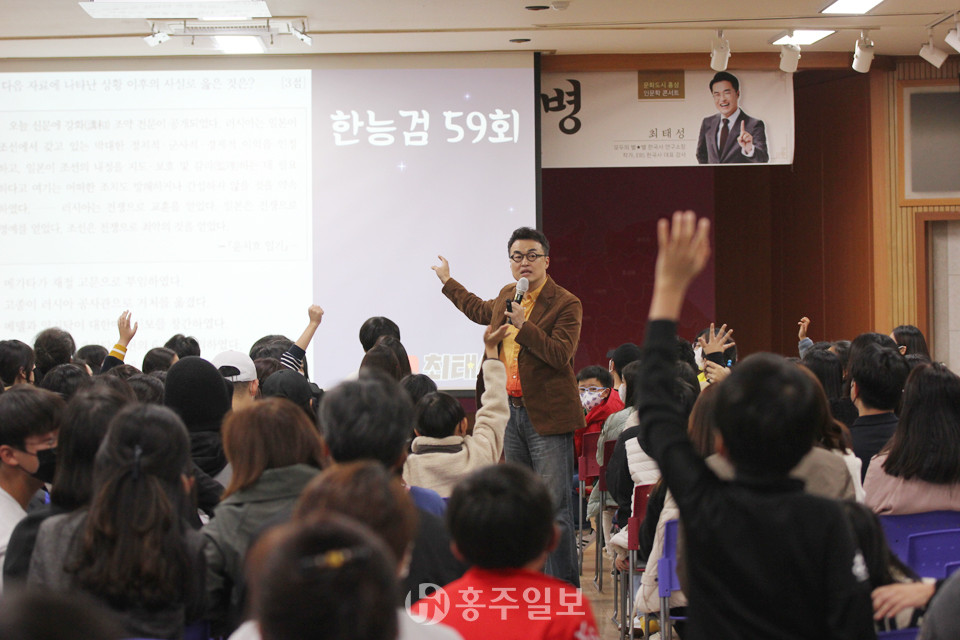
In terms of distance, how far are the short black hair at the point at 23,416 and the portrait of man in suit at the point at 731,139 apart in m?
5.09

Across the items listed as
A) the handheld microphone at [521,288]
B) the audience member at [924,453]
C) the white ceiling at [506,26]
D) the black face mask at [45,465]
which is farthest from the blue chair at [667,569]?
the white ceiling at [506,26]

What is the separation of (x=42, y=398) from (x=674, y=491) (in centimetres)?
151

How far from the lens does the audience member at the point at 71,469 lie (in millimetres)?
1680

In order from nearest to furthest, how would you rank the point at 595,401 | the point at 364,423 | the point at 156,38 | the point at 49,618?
1. the point at 49,618
2. the point at 364,423
3. the point at 595,401
4. the point at 156,38

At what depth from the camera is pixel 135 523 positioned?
1518 millimetres

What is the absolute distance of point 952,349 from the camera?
22.1 ft

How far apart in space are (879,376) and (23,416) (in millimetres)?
2393

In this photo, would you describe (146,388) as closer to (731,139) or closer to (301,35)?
(301,35)

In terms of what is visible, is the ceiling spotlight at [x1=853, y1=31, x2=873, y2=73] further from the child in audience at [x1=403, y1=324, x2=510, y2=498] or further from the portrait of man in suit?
the child in audience at [x1=403, y1=324, x2=510, y2=498]

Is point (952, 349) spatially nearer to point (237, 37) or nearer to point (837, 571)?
point (237, 37)

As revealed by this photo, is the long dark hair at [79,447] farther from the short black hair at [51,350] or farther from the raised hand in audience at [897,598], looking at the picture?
the short black hair at [51,350]

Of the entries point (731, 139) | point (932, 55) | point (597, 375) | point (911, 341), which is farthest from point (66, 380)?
point (932, 55)

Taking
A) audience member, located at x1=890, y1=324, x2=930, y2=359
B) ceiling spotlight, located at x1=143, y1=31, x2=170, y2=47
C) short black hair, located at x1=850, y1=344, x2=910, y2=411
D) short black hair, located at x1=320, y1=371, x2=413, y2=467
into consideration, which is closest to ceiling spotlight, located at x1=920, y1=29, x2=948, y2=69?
audience member, located at x1=890, y1=324, x2=930, y2=359

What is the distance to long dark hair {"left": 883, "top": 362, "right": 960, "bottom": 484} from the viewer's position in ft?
7.49
